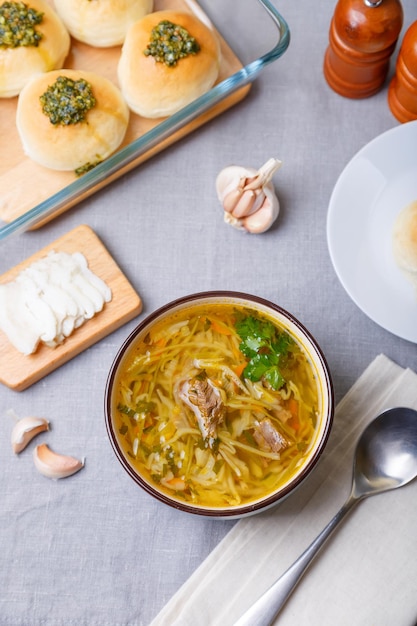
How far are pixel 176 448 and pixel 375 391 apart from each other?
46 cm

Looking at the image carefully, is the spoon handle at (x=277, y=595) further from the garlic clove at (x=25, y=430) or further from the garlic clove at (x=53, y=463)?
the garlic clove at (x=25, y=430)

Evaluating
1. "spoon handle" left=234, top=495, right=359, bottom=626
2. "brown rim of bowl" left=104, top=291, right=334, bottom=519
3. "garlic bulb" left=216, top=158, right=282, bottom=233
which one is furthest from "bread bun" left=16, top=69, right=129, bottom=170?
"spoon handle" left=234, top=495, right=359, bottom=626

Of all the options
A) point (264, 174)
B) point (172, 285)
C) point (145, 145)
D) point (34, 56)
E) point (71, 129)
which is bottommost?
point (172, 285)

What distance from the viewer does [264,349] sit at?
152 centimetres

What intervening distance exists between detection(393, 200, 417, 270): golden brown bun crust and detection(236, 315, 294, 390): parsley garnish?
0.34 meters

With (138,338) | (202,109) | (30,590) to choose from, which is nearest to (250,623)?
(30,590)

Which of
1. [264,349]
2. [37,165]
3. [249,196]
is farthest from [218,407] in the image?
[37,165]

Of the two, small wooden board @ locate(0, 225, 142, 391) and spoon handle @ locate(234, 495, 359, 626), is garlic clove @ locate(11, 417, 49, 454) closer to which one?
small wooden board @ locate(0, 225, 142, 391)

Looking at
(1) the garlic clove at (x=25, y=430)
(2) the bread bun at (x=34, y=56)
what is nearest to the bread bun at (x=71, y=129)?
(2) the bread bun at (x=34, y=56)

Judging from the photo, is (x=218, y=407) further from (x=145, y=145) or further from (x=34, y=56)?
(x=34, y=56)

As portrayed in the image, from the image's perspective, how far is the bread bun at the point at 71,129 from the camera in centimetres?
168

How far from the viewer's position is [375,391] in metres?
1.65

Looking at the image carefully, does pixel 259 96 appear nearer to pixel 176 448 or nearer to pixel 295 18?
pixel 295 18

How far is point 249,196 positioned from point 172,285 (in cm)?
27
